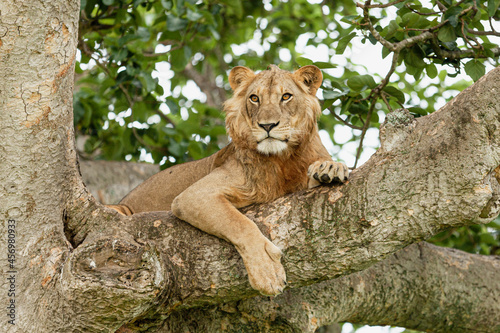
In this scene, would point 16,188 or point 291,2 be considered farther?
point 291,2

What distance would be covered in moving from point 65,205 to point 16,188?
1.12 feet

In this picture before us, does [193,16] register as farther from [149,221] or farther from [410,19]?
[149,221]

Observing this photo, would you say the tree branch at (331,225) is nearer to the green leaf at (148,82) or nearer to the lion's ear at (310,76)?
the lion's ear at (310,76)

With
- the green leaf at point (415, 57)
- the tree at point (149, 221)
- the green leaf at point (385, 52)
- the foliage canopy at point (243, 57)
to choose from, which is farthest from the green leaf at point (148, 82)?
the green leaf at point (415, 57)

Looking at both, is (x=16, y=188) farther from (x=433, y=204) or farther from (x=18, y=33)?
(x=433, y=204)

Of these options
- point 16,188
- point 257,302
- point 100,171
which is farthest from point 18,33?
point 100,171

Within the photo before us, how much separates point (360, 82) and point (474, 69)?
828mm

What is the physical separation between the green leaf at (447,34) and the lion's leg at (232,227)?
176 centimetres

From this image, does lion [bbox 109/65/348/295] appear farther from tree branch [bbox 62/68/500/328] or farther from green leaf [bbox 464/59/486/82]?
green leaf [bbox 464/59/486/82]

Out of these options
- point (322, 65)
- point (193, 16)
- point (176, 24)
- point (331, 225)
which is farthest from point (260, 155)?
point (176, 24)

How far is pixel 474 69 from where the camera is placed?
13.7 feet

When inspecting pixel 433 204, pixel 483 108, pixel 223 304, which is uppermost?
pixel 483 108

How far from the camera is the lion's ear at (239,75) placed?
457 cm

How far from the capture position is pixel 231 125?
14.3ft
